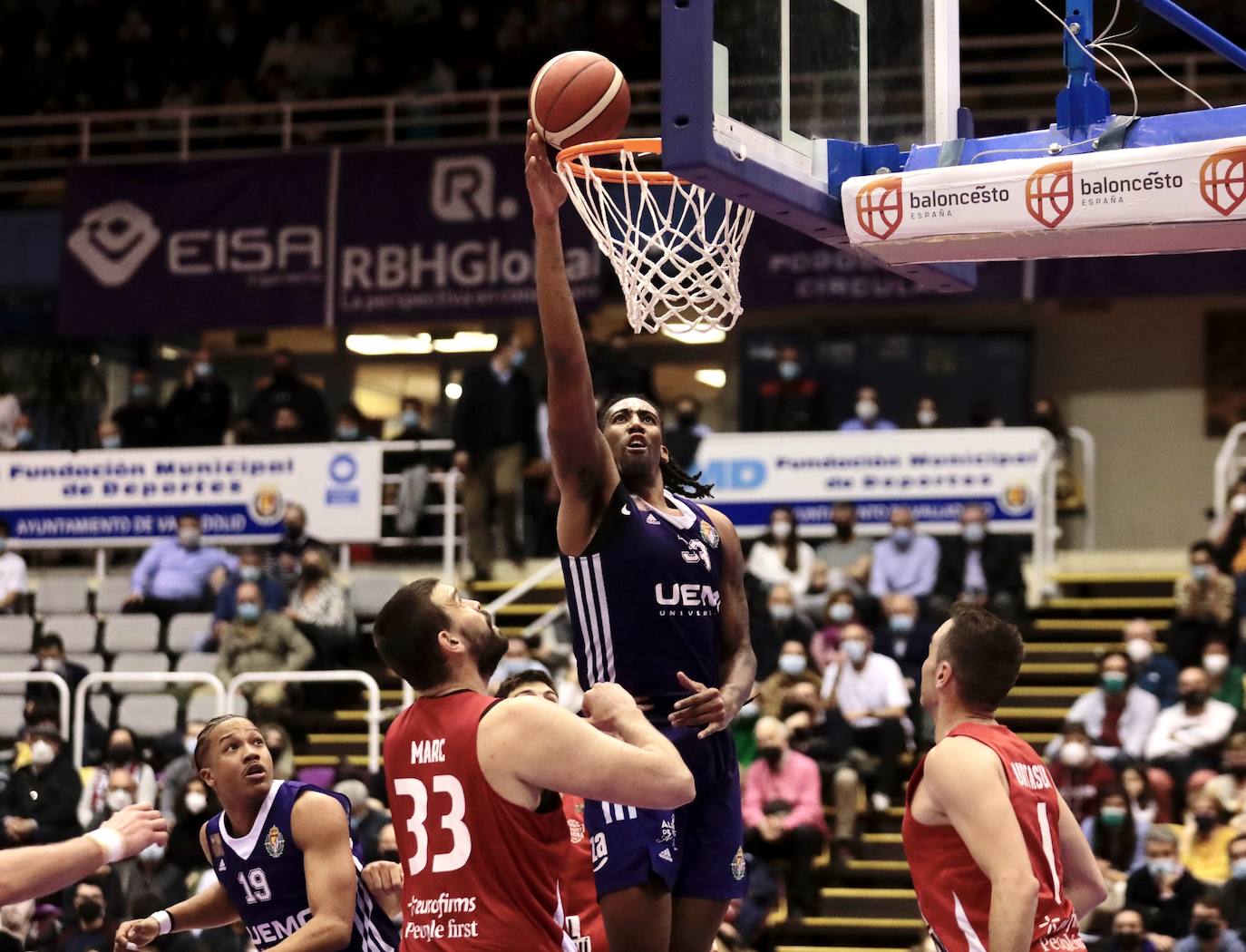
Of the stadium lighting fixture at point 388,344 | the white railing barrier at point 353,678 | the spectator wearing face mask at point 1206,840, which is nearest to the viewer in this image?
the spectator wearing face mask at point 1206,840

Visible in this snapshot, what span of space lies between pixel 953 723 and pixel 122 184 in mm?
16530

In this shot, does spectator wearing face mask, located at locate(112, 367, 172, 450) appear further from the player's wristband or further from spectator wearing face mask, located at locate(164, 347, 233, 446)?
the player's wristband

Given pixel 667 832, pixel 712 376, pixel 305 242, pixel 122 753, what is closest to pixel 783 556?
pixel 122 753

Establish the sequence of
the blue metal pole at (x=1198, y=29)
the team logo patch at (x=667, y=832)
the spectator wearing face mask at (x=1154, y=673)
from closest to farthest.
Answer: the team logo patch at (x=667, y=832)
the blue metal pole at (x=1198, y=29)
the spectator wearing face mask at (x=1154, y=673)

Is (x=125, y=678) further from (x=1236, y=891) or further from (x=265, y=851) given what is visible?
(x=265, y=851)

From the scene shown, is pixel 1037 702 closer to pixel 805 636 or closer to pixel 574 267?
pixel 805 636

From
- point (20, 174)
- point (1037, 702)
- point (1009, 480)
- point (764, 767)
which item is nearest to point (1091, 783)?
point (764, 767)

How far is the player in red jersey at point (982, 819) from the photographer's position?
16.9 feet

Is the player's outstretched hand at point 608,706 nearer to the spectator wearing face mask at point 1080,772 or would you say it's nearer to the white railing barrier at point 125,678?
the spectator wearing face mask at point 1080,772

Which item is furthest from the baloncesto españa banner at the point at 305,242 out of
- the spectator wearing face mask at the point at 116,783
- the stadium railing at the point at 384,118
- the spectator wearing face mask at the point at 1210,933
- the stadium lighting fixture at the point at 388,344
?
the spectator wearing face mask at the point at 1210,933

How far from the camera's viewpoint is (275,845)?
21.6ft

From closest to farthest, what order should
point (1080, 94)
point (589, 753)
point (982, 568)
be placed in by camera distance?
point (589, 753)
point (1080, 94)
point (982, 568)

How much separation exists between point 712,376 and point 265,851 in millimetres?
15234

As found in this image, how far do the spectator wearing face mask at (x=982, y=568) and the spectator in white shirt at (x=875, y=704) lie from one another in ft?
5.52
